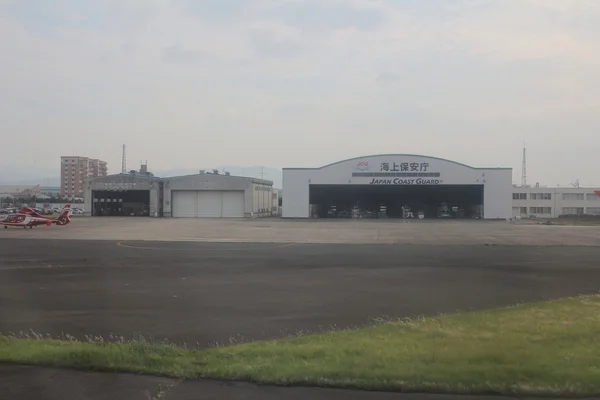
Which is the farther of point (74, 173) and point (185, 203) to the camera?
point (74, 173)

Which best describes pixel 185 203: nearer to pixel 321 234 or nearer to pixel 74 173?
pixel 321 234

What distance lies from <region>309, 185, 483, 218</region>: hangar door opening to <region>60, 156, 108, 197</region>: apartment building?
308 ft

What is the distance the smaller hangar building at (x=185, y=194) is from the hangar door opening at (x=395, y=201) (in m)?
10.6

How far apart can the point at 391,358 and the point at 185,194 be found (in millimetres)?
80475

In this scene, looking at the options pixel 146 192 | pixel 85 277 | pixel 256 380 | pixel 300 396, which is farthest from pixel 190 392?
pixel 146 192

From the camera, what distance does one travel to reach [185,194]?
85062 millimetres

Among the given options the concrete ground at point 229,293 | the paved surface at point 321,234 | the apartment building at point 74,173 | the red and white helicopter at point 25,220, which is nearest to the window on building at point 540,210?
the paved surface at point 321,234

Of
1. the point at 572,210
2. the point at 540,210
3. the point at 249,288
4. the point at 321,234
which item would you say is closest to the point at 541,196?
the point at 540,210

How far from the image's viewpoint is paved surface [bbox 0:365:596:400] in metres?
5.53

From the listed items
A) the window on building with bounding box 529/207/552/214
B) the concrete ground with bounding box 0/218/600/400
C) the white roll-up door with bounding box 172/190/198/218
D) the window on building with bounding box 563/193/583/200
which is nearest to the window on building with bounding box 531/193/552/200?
the window on building with bounding box 529/207/552/214

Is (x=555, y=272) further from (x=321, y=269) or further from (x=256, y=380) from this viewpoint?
(x=256, y=380)

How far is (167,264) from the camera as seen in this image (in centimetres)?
1989

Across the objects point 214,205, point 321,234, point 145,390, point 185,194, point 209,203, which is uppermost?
point 185,194

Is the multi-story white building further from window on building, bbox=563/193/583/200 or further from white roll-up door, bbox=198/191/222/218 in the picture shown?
white roll-up door, bbox=198/191/222/218
